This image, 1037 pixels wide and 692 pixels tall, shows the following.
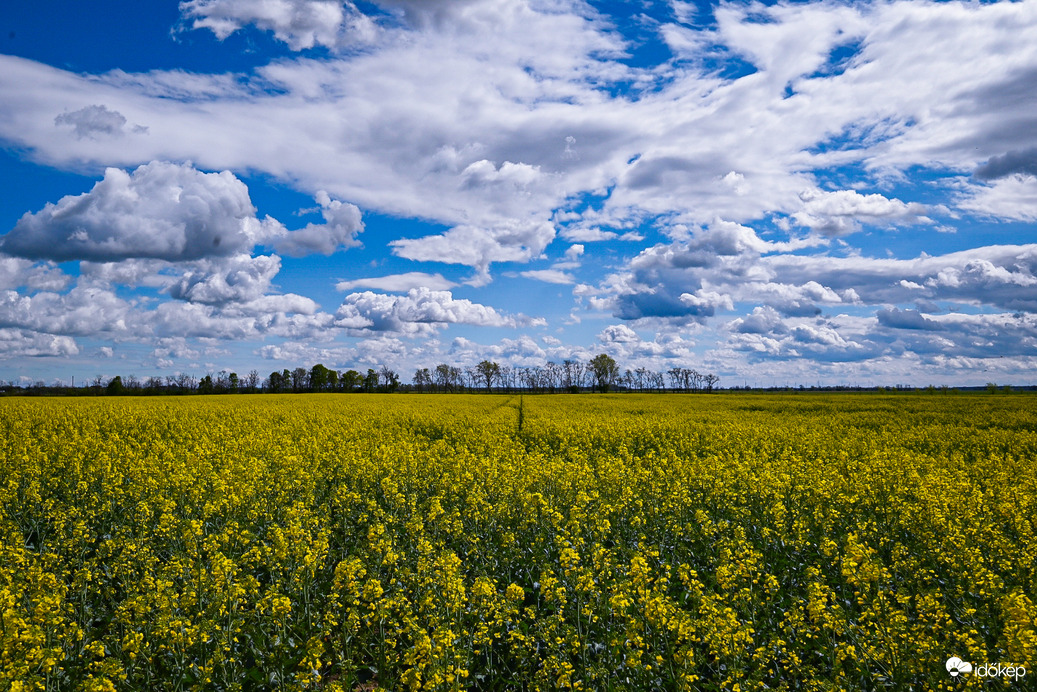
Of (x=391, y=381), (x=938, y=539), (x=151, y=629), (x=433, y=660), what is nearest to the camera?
(x=433, y=660)

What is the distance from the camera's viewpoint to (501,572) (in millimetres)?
8633

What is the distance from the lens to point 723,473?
12297 mm

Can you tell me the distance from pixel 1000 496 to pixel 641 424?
16907 mm

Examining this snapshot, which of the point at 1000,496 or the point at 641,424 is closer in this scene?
the point at 1000,496

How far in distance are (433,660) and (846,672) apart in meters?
5.06

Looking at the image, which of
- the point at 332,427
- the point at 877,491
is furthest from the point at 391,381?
the point at 877,491

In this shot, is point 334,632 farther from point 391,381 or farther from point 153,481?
Result: point 391,381

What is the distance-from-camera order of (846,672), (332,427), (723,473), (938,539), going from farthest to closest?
(332,427)
(723,473)
(938,539)
(846,672)

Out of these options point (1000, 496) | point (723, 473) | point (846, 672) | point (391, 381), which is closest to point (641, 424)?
point (723, 473)

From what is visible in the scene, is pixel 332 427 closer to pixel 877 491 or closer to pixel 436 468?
pixel 436 468

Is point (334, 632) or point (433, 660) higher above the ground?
point (433, 660)

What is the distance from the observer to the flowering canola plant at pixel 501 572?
17.9 feet

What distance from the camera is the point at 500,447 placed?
18312mm

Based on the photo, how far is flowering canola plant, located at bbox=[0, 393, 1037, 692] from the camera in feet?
17.9
